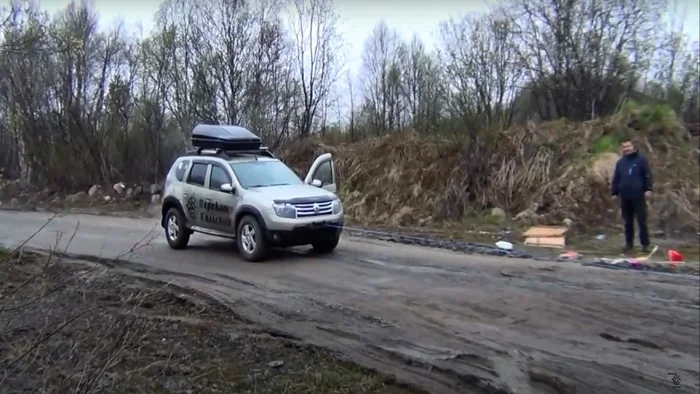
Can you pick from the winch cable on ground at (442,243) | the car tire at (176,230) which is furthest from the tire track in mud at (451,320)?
the car tire at (176,230)

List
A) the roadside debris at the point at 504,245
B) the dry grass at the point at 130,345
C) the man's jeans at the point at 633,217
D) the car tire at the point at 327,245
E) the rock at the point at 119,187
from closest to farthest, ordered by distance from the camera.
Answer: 1. the dry grass at the point at 130,345
2. the rock at the point at 119,187
3. the car tire at the point at 327,245
4. the man's jeans at the point at 633,217
5. the roadside debris at the point at 504,245

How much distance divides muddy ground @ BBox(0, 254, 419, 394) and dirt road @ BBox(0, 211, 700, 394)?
0.33 m

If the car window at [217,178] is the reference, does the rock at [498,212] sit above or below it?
below

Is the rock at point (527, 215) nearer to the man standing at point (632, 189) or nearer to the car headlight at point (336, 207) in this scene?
the man standing at point (632, 189)

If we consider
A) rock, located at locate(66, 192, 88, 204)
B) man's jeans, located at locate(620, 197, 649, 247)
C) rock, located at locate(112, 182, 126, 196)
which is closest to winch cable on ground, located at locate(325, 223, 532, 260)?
man's jeans, located at locate(620, 197, 649, 247)

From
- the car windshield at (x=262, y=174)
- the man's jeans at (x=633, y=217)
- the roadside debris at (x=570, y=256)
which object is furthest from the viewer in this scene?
the man's jeans at (x=633, y=217)

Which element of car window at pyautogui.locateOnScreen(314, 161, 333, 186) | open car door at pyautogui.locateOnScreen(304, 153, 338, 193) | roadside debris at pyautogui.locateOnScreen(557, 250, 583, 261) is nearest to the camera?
open car door at pyautogui.locateOnScreen(304, 153, 338, 193)

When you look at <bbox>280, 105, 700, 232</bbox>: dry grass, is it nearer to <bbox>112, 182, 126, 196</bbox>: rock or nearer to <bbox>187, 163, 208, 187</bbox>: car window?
<bbox>187, 163, 208, 187</bbox>: car window

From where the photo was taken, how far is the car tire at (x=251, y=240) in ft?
33.5

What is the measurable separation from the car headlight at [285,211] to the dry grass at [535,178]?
2.74 m

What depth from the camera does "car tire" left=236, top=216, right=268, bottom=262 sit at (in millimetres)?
10211

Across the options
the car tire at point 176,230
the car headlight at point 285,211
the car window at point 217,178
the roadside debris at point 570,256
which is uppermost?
the car window at point 217,178

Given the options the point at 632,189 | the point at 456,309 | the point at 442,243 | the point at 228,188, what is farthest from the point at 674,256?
the point at 228,188

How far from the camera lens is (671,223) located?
45.0 feet
